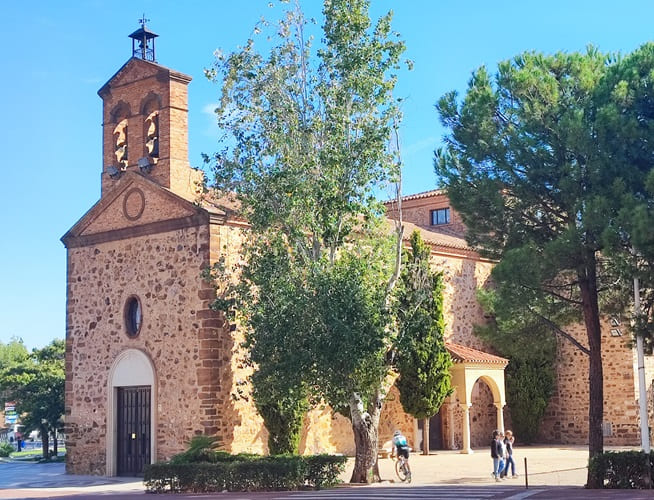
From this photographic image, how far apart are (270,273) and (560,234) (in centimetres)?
677

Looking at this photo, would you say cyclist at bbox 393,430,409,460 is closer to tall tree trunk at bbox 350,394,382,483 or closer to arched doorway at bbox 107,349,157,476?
tall tree trunk at bbox 350,394,382,483

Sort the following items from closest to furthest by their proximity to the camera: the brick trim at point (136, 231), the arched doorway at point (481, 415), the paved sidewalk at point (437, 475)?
1. the paved sidewalk at point (437, 475)
2. the brick trim at point (136, 231)
3. the arched doorway at point (481, 415)

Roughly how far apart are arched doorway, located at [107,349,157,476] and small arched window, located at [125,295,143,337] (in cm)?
61

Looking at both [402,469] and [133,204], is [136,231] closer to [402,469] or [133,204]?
[133,204]

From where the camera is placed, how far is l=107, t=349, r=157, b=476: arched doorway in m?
26.8

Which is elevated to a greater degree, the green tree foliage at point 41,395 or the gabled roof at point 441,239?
the gabled roof at point 441,239

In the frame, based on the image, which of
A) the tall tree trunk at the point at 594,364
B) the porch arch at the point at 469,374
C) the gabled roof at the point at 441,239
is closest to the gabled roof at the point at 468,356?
the porch arch at the point at 469,374

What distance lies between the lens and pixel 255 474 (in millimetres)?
21328

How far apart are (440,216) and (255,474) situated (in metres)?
22.3

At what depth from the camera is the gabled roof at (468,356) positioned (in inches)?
1196

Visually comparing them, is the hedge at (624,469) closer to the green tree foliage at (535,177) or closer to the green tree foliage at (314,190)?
the green tree foliage at (535,177)

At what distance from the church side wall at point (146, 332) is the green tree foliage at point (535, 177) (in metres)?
8.34

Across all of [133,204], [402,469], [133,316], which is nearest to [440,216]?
[133,204]

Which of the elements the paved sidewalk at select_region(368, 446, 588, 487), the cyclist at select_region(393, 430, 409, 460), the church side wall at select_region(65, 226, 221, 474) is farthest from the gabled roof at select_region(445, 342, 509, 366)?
the church side wall at select_region(65, 226, 221, 474)
